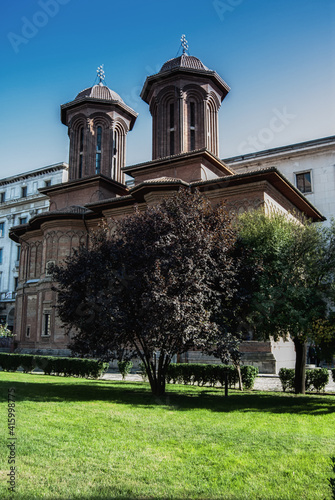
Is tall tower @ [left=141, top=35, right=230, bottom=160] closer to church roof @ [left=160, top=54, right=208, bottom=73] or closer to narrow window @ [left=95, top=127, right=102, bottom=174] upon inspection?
church roof @ [left=160, top=54, right=208, bottom=73]

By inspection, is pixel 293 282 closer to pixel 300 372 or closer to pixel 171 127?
pixel 300 372

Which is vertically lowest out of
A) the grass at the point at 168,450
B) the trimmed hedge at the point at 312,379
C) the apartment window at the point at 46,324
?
the grass at the point at 168,450

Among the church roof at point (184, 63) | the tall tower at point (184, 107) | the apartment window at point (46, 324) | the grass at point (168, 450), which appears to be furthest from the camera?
the church roof at point (184, 63)

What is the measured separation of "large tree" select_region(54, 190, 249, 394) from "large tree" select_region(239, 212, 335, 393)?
618mm

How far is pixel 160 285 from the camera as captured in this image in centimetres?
845

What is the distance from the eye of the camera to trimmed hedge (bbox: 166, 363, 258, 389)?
12.1 meters

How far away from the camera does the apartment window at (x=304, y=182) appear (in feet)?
97.0

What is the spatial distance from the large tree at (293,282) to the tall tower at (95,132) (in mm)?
19002

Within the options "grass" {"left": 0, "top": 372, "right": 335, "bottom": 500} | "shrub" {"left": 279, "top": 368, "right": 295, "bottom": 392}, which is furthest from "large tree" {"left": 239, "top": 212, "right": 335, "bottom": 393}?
"grass" {"left": 0, "top": 372, "right": 335, "bottom": 500}

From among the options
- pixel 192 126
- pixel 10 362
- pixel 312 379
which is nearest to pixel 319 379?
pixel 312 379

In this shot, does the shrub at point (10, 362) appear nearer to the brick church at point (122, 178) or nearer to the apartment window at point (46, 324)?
the brick church at point (122, 178)

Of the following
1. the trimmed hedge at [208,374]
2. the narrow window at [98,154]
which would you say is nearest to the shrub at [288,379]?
the trimmed hedge at [208,374]

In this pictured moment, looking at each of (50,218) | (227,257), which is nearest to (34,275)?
(50,218)

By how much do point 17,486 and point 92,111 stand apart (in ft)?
89.1
